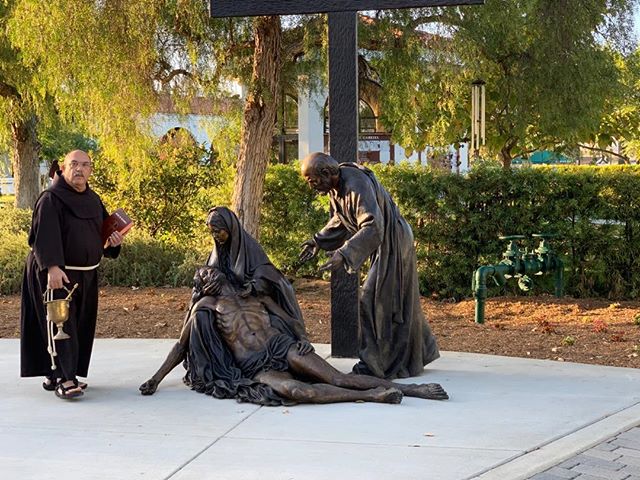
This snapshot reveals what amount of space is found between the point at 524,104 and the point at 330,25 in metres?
6.90

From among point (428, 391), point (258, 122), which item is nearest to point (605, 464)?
point (428, 391)

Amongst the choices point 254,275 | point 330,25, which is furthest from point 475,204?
point 254,275

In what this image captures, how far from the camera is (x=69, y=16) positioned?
41.4 feet

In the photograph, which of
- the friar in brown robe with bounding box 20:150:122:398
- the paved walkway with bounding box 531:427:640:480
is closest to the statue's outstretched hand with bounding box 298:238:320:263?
the friar in brown robe with bounding box 20:150:122:398

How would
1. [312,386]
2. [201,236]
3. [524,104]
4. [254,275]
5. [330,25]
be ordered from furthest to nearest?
1. [201,236]
2. [524,104]
3. [330,25]
4. [254,275]
5. [312,386]

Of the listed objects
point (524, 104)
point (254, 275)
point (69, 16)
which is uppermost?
point (69, 16)

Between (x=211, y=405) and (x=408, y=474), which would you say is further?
(x=211, y=405)

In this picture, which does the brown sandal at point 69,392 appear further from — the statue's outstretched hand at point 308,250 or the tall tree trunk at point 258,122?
the tall tree trunk at point 258,122

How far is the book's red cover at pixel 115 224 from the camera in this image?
728 cm

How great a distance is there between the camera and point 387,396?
21.9 feet

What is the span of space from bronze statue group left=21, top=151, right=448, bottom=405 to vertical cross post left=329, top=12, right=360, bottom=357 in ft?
2.03

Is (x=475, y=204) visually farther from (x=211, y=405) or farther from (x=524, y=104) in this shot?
(x=211, y=405)

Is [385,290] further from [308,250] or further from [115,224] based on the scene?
[115,224]

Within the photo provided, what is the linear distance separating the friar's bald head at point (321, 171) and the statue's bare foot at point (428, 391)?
5.02 ft
